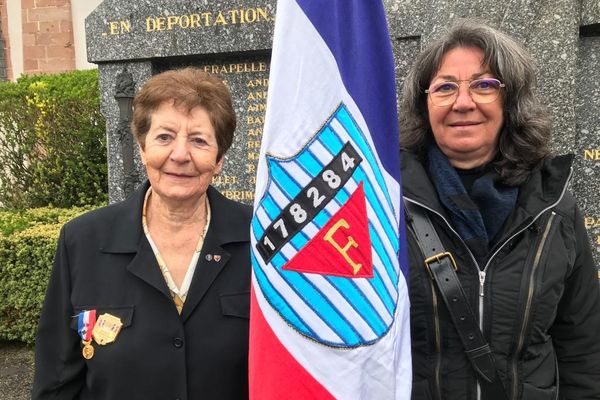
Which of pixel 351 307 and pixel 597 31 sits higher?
pixel 597 31

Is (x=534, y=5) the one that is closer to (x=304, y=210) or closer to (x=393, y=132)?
(x=393, y=132)

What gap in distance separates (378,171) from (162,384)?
3.04ft

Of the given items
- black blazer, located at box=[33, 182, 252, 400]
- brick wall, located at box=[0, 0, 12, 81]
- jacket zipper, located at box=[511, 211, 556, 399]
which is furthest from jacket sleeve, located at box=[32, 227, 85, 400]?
brick wall, located at box=[0, 0, 12, 81]

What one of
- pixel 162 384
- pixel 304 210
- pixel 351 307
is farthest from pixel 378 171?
pixel 162 384

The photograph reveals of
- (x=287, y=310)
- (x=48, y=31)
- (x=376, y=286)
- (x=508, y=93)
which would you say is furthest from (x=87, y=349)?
(x=48, y=31)

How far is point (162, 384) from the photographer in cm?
170

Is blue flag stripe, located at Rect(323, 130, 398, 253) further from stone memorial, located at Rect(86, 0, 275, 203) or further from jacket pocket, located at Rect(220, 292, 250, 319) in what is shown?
stone memorial, located at Rect(86, 0, 275, 203)

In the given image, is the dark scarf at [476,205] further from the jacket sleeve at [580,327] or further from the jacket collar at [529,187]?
the jacket sleeve at [580,327]

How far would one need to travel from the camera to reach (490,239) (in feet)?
5.82

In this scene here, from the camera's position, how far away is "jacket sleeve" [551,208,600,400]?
184cm

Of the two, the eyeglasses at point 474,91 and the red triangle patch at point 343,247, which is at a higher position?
the eyeglasses at point 474,91

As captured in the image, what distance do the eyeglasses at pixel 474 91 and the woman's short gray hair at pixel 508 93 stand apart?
0.04 meters

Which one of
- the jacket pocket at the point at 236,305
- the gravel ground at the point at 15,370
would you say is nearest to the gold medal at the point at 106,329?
the jacket pocket at the point at 236,305

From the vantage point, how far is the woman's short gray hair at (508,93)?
1.81m
